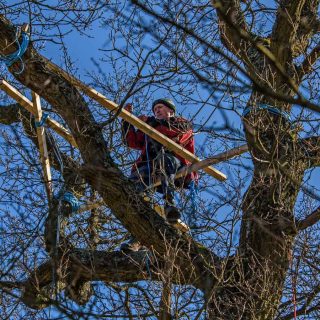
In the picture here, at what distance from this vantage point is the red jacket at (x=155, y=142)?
7.04 meters

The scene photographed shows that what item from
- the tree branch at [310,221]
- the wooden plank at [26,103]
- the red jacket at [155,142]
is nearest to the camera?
the tree branch at [310,221]

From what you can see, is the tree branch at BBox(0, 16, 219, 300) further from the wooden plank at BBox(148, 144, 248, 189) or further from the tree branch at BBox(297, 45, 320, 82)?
the tree branch at BBox(297, 45, 320, 82)

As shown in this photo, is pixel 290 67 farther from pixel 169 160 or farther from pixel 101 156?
pixel 101 156

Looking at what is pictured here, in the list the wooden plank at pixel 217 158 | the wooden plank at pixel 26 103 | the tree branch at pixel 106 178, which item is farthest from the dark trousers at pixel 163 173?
the wooden plank at pixel 26 103

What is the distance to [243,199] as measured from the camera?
618 cm

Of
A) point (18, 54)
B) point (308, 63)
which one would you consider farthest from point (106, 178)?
point (308, 63)

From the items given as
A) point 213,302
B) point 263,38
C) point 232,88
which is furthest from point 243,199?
point 232,88

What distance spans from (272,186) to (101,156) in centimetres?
135

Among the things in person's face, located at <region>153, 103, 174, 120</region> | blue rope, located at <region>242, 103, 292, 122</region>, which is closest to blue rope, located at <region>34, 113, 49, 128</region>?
person's face, located at <region>153, 103, 174, 120</region>

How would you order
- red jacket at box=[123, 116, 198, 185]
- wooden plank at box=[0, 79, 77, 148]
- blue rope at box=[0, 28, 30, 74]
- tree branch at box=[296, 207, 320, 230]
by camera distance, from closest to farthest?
tree branch at box=[296, 207, 320, 230]
blue rope at box=[0, 28, 30, 74]
wooden plank at box=[0, 79, 77, 148]
red jacket at box=[123, 116, 198, 185]

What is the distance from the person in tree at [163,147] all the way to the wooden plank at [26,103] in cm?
57

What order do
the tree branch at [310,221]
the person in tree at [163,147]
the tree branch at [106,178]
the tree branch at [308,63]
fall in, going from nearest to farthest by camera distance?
the tree branch at [310,221] → the tree branch at [106,178] → the person in tree at [163,147] → the tree branch at [308,63]

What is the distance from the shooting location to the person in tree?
6711 mm

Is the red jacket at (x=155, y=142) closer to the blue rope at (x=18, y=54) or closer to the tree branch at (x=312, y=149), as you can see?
the tree branch at (x=312, y=149)
